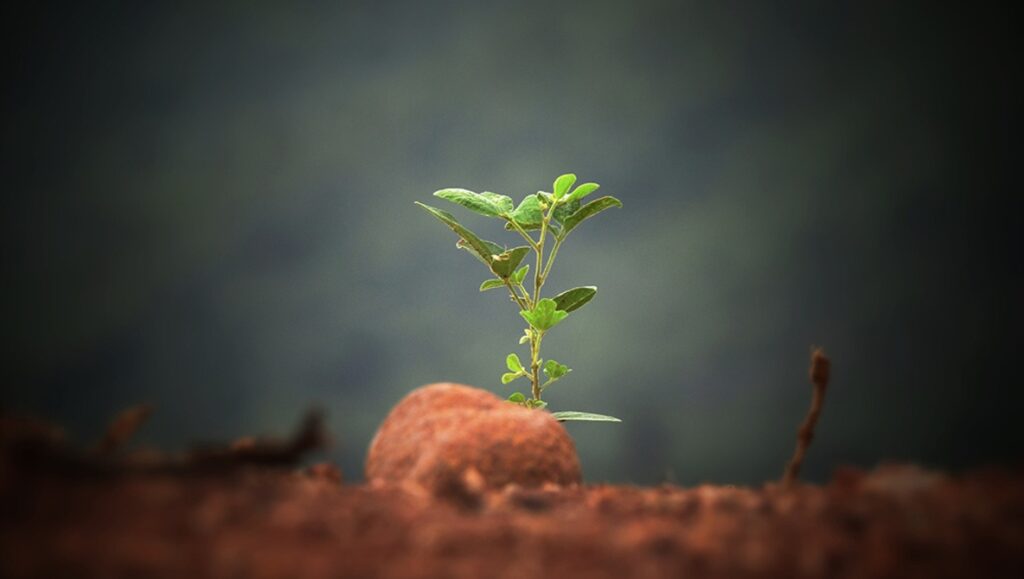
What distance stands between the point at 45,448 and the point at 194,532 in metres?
0.29

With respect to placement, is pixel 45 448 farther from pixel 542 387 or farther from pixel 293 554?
pixel 542 387

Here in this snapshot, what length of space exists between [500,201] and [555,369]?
0.78 metres

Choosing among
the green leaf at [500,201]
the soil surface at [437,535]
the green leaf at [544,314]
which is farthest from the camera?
the green leaf at [500,201]

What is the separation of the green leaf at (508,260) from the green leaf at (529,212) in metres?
0.18

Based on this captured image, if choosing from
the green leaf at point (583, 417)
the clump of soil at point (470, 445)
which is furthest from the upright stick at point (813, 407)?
the green leaf at point (583, 417)

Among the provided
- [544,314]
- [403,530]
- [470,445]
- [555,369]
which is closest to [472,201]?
[544,314]

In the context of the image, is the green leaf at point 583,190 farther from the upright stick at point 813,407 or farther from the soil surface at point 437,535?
the soil surface at point 437,535

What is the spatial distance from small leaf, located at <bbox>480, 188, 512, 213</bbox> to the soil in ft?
5.98

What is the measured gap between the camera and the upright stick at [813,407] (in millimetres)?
1663

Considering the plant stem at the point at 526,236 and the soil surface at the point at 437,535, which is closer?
the soil surface at the point at 437,535

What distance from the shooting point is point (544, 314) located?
9.08 feet

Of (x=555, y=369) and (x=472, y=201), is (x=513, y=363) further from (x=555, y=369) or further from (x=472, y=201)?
(x=472, y=201)

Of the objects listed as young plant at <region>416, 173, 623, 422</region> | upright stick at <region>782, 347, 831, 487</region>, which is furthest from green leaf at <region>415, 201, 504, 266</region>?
upright stick at <region>782, 347, 831, 487</region>

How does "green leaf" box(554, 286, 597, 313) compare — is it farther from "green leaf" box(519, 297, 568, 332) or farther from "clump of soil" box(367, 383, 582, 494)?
"clump of soil" box(367, 383, 582, 494)
